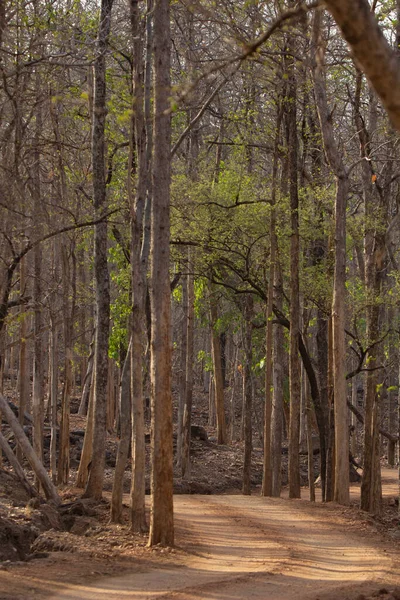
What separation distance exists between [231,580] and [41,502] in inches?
258

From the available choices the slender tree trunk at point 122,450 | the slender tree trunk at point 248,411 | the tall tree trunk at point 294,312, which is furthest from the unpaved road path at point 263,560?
the slender tree trunk at point 248,411

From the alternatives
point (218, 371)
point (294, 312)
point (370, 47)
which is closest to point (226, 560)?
point (370, 47)

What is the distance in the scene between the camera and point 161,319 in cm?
1248

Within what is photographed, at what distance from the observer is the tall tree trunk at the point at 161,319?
1237 centimetres

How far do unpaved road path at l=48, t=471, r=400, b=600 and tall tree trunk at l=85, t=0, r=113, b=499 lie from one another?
1.92m

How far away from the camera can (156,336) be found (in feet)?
40.7

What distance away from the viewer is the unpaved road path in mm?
9109

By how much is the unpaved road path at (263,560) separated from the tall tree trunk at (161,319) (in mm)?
728

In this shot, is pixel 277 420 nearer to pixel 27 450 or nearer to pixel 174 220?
pixel 174 220

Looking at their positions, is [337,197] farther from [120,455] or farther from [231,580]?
[231,580]

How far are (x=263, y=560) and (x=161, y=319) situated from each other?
355cm

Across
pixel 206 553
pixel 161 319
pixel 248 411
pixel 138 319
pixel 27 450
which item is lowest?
pixel 206 553

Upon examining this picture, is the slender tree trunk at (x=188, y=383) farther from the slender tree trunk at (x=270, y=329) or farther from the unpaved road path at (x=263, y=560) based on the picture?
the unpaved road path at (x=263, y=560)

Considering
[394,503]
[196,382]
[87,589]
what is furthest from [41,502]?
[196,382]
